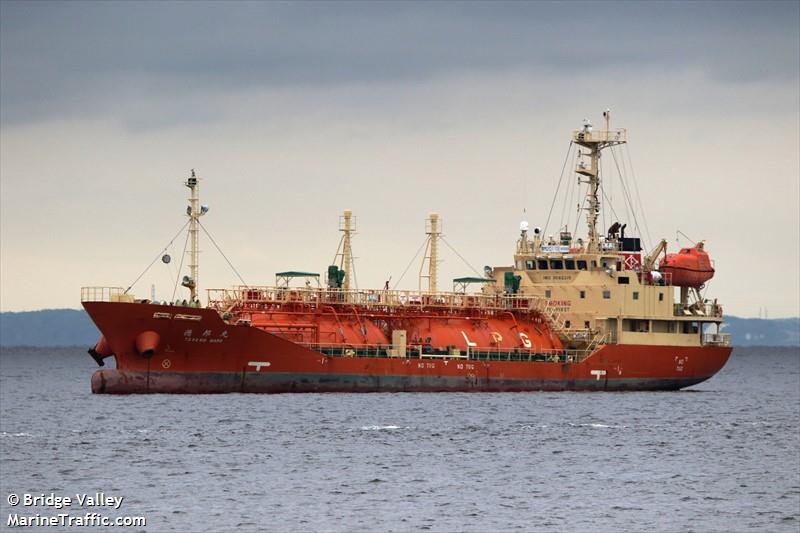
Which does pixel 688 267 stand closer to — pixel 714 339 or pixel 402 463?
pixel 714 339

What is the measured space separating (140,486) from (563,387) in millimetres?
42162

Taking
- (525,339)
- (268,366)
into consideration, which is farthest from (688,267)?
(268,366)

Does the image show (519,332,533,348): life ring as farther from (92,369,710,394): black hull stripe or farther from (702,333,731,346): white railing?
(702,333,731,346): white railing

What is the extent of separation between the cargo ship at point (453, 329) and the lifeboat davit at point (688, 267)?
0.08 metres

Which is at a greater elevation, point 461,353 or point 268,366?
point 461,353

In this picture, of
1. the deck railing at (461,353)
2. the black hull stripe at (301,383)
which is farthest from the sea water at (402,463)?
the deck railing at (461,353)

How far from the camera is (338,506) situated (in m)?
40.9

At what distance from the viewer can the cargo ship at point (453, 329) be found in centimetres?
6981

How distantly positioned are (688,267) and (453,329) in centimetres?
1595

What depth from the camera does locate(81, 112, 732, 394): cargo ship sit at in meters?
69.8

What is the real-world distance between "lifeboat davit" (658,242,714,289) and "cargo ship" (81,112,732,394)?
8cm

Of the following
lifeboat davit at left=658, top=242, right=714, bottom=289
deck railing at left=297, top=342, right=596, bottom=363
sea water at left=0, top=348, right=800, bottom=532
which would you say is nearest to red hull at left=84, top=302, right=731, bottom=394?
deck railing at left=297, top=342, right=596, bottom=363

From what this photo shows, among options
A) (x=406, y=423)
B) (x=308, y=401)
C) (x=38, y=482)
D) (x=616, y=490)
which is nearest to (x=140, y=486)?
(x=38, y=482)

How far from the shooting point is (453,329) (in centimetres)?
8075
